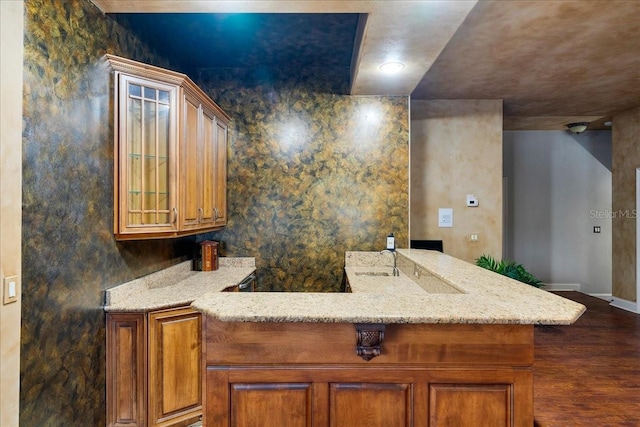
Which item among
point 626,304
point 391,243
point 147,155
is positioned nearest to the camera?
point 147,155

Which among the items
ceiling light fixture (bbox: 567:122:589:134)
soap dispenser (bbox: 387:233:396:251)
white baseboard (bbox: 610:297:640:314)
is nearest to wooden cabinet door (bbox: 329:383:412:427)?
soap dispenser (bbox: 387:233:396:251)

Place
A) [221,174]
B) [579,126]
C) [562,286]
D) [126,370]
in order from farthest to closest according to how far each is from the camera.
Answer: [562,286] < [579,126] < [221,174] < [126,370]

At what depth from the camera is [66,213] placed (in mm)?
1747

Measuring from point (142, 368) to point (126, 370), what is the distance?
3.8 inches

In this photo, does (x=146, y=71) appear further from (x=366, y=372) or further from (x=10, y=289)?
(x=366, y=372)

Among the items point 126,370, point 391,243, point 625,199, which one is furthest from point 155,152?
point 625,199

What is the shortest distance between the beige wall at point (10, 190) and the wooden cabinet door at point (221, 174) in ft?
5.59

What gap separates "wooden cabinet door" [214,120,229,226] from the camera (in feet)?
10.3

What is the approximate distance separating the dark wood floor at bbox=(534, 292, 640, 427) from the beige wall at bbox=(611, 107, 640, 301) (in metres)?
0.60

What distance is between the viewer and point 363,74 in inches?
112

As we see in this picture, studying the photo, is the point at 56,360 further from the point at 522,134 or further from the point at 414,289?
the point at 522,134

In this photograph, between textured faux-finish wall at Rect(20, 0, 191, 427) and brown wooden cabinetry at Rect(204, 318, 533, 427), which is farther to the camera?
textured faux-finish wall at Rect(20, 0, 191, 427)

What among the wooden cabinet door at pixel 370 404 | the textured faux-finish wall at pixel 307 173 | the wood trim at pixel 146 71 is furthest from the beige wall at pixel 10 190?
the textured faux-finish wall at pixel 307 173

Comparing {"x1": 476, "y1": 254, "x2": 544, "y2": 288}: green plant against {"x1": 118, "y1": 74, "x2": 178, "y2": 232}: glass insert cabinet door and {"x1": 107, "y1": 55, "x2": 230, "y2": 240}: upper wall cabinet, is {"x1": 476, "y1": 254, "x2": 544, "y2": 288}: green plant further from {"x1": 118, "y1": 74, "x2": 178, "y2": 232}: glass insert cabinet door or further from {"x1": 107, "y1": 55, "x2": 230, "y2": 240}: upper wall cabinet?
{"x1": 118, "y1": 74, "x2": 178, "y2": 232}: glass insert cabinet door
